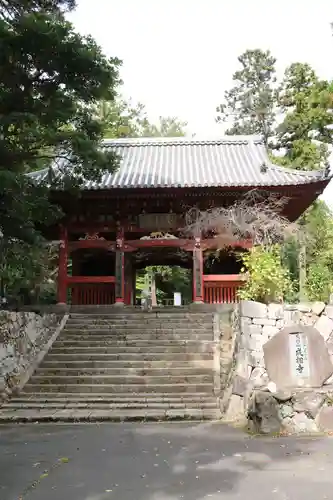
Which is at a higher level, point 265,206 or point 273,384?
point 265,206

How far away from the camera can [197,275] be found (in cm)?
1562

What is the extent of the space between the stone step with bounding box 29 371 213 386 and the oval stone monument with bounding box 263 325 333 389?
214 centimetres

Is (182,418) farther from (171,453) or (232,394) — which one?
(171,453)

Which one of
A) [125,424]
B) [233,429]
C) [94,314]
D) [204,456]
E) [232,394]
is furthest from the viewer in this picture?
[94,314]

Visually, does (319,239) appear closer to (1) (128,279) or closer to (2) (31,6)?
(1) (128,279)

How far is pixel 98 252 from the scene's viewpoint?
720 inches

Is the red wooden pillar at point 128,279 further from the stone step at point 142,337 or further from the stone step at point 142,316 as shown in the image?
the stone step at point 142,337

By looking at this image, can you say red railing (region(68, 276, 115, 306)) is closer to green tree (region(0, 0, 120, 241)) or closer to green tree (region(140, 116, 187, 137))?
green tree (region(0, 0, 120, 241))

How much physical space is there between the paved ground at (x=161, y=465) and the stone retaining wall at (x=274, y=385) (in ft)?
1.51

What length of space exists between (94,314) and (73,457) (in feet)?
27.3

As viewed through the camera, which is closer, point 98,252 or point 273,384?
point 273,384

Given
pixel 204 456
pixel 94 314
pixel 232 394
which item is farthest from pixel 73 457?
pixel 94 314

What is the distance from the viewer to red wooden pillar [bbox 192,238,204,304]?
15.5 m

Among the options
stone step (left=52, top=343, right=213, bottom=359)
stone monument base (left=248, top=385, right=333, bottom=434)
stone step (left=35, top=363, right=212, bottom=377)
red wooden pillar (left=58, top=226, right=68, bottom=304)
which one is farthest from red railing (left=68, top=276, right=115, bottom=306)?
stone monument base (left=248, top=385, right=333, bottom=434)
